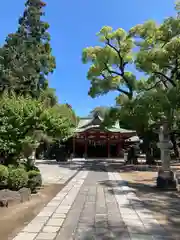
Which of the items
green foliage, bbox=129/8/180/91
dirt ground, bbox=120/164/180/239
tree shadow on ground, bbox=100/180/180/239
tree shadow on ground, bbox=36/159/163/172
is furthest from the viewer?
tree shadow on ground, bbox=36/159/163/172

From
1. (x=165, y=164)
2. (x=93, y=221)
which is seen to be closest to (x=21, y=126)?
(x=93, y=221)

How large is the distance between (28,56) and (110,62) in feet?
42.1

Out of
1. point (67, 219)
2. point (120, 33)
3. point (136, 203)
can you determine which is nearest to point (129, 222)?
point (67, 219)

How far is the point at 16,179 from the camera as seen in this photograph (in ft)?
26.1

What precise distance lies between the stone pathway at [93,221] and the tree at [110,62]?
13.9 metres

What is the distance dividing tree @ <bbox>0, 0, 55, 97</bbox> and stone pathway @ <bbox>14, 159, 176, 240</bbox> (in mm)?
20132

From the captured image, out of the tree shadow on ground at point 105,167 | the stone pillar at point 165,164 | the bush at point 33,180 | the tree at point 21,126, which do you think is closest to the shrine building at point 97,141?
the tree shadow on ground at point 105,167

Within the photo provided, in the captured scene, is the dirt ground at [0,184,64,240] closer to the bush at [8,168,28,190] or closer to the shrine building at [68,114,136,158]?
the bush at [8,168,28,190]

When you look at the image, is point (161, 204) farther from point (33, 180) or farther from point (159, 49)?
point (159, 49)

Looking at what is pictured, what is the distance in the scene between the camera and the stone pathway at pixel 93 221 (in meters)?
4.77

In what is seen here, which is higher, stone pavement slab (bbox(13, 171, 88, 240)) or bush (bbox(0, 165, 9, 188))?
bush (bbox(0, 165, 9, 188))

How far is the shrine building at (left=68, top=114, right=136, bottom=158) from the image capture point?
33375 mm

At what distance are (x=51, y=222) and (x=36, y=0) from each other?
33.6 meters

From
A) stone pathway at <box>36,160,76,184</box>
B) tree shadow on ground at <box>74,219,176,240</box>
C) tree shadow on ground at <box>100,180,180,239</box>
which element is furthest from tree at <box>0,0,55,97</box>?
tree shadow on ground at <box>74,219,176,240</box>
